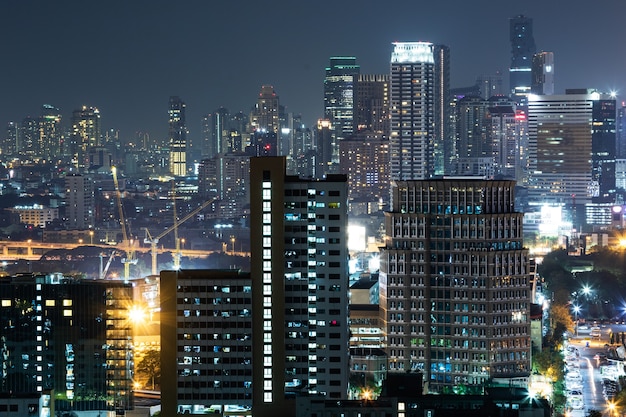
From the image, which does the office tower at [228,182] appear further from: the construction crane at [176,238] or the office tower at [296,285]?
the office tower at [296,285]

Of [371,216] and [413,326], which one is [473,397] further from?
[371,216]

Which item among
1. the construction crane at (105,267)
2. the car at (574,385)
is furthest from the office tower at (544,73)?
the car at (574,385)

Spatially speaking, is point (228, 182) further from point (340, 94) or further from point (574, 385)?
point (574, 385)

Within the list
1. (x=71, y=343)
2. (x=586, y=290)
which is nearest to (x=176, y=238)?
(x=586, y=290)

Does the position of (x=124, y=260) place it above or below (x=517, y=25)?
below

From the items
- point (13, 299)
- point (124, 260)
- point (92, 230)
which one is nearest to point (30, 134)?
point (92, 230)

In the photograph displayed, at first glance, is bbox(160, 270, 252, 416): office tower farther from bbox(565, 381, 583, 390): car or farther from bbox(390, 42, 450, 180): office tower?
bbox(390, 42, 450, 180): office tower
